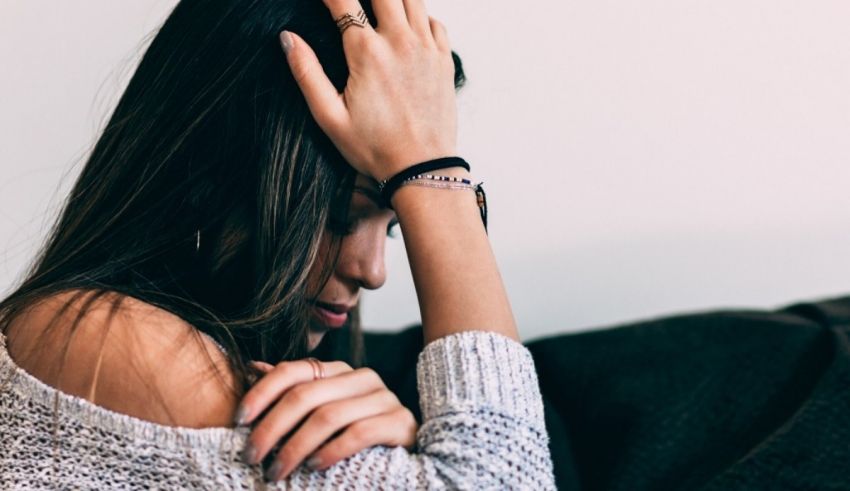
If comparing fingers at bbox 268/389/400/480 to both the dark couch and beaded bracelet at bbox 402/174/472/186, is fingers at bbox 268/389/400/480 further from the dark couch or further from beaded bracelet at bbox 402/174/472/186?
the dark couch

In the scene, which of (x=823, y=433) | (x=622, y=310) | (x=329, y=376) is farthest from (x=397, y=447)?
(x=622, y=310)

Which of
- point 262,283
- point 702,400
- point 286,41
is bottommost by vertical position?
point 702,400

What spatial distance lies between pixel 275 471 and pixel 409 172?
0.31 meters

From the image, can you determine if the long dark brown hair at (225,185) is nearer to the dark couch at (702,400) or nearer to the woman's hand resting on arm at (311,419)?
the woman's hand resting on arm at (311,419)

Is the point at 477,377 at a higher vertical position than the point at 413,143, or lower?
lower

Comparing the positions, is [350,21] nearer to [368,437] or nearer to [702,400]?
[368,437]

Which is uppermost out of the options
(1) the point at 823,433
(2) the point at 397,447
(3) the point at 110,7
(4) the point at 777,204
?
(3) the point at 110,7

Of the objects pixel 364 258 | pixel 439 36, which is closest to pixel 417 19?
pixel 439 36

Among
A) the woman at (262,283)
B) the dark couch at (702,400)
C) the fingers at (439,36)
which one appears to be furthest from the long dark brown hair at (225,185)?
the dark couch at (702,400)

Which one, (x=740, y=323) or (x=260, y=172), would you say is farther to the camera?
(x=740, y=323)

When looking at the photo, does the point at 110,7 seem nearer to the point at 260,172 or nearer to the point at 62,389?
the point at 260,172

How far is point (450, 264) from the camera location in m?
0.84

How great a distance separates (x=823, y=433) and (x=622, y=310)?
472 millimetres

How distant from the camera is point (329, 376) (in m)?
0.78
